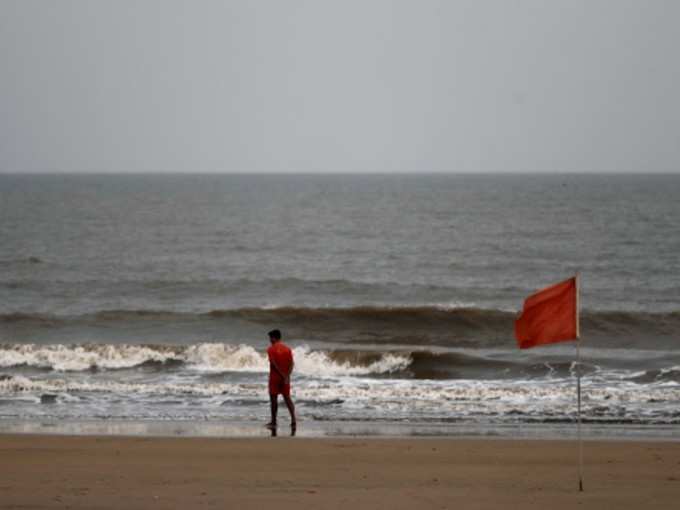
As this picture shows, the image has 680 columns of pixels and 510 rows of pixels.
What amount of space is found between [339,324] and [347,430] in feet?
48.6

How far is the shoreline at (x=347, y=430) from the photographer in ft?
46.4

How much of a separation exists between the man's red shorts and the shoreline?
0.51 m

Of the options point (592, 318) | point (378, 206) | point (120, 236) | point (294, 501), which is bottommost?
point (294, 501)

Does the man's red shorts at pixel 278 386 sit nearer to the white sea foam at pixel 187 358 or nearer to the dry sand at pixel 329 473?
the dry sand at pixel 329 473

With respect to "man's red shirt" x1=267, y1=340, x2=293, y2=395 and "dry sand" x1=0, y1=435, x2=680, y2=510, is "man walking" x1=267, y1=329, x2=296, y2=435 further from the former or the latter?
"dry sand" x1=0, y1=435, x2=680, y2=510

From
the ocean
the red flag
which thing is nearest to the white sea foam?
the ocean

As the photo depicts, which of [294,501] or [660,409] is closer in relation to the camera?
[294,501]

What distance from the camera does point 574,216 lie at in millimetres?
74188

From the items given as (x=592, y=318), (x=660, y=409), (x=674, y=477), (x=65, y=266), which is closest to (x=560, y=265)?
(x=592, y=318)

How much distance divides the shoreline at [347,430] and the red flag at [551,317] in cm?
397

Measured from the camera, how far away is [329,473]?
1144cm

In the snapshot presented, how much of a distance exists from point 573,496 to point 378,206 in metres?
87.7

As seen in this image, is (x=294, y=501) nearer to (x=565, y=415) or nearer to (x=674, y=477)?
(x=674, y=477)

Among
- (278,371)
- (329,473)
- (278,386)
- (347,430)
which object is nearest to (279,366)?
(278,371)
